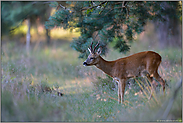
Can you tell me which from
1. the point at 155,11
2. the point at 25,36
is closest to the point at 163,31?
the point at 155,11

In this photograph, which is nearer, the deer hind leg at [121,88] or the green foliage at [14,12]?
the deer hind leg at [121,88]

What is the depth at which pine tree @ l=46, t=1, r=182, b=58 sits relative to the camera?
18.4ft

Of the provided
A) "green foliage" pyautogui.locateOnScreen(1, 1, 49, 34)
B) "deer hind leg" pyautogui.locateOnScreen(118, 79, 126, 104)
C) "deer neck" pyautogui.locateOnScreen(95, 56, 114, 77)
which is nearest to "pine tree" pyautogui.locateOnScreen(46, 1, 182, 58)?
"deer neck" pyautogui.locateOnScreen(95, 56, 114, 77)

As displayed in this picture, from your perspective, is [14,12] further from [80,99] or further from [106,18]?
[80,99]

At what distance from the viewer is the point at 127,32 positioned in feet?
19.5

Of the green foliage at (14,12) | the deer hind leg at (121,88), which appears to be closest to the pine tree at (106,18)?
the deer hind leg at (121,88)

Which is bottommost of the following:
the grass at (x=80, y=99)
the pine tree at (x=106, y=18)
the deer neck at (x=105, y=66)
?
the grass at (x=80, y=99)

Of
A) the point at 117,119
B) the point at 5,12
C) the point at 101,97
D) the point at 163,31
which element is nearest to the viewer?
the point at 117,119

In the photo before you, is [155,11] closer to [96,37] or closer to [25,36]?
[96,37]

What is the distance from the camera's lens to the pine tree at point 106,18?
5.59 meters

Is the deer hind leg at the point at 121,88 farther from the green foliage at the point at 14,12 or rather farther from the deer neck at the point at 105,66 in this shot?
the green foliage at the point at 14,12

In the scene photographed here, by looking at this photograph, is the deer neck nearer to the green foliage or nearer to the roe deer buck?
the roe deer buck

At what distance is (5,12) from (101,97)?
545 cm

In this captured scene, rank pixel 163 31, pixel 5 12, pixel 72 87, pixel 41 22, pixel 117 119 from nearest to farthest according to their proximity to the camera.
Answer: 1. pixel 117 119
2. pixel 72 87
3. pixel 5 12
4. pixel 163 31
5. pixel 41 22
